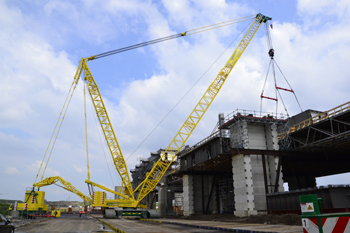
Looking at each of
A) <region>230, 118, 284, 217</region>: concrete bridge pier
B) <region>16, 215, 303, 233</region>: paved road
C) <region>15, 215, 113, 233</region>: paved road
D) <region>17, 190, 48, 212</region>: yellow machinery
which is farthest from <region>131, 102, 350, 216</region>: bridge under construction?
<region>17, 190, 48, 212</region>: yellow machinery

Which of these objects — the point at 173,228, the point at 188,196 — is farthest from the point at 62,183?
the point at 173,228

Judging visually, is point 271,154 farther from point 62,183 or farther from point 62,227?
point 62,183

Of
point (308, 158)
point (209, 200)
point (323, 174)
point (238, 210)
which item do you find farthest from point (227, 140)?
point (323, 174)

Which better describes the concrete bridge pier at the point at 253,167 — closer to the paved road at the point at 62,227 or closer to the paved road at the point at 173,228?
the paved road at the point at 173,228

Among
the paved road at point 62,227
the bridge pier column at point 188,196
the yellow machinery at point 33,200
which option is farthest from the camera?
the yellow machinery at point 33,200

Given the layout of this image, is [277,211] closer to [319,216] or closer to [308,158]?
[308,158]

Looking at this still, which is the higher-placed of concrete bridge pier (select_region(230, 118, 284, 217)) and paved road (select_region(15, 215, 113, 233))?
concrete bridge pier (select_region(230, 118, 284, 217))

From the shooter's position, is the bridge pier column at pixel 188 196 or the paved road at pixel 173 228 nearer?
the paved road at pixel 173 228

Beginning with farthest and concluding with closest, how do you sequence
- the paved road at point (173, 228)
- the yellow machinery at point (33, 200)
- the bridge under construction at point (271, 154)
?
the yellow machinery at point (33, 200)
the bridge under construction at point (271, 154)
the paved road at point (173, 228)

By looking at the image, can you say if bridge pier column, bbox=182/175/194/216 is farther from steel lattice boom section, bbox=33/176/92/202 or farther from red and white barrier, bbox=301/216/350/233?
red and white barrier, bbox=301/216/350/233

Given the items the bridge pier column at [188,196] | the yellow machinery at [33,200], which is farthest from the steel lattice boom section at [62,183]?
the bridge pier column at [188,196]

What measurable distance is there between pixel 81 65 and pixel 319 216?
197ft

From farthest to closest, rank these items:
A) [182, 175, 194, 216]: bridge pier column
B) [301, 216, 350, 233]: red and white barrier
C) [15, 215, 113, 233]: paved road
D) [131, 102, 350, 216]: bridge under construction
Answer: [182, 175, 194, 216]: bridge pier column → [131, 102, 350, 216]: bridge under construction → [15, 215, 113, 233]: paved road → [301, 216, 350, 233]: red and white barrier

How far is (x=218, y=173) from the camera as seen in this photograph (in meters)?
49.7
